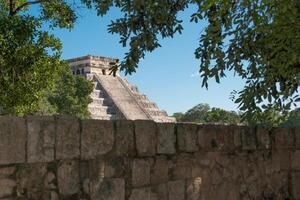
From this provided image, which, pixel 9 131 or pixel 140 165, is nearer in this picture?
pixel 9 131

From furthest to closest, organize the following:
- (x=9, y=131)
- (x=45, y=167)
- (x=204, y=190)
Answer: (x=204, y=190)
(x=45, y=167)
(x=9, y=131)

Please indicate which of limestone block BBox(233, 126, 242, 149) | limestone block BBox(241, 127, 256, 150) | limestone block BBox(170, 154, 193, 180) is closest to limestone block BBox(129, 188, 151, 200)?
limestone block BBox(170, 154, 193, 180)

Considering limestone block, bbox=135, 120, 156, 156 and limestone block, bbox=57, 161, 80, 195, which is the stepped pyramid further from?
limestone block, bbox=57, 161, 80, 195

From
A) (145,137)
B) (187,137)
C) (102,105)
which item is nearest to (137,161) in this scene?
(145,137)

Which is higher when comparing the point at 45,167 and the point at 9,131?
the point at 9,131

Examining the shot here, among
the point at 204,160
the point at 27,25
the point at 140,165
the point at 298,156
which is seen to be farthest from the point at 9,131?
the point at 27,25

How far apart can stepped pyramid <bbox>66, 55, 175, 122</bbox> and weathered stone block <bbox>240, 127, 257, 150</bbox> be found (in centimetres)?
4625

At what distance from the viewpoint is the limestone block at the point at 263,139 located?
6.06 m

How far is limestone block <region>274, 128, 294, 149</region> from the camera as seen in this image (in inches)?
251

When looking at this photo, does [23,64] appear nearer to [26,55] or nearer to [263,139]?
[26,55]

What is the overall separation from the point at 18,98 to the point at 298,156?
18.8ft

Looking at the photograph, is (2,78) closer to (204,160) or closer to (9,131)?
(204,160)

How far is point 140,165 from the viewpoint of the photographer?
440 centimetres

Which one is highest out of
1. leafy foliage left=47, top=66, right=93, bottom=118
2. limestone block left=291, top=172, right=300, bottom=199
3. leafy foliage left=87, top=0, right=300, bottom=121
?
leafy foliage left=47, top=66, right=93, bottom=118
